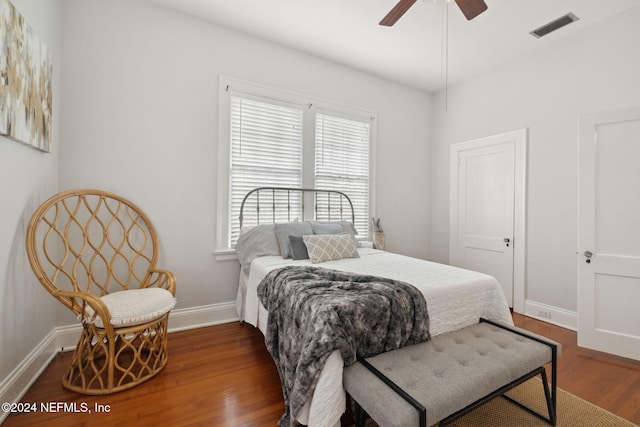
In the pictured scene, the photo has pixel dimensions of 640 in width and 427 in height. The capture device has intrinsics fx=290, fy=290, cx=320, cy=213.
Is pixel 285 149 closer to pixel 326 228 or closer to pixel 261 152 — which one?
pixel 261 152

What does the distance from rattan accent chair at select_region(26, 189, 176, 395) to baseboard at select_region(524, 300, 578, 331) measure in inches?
145

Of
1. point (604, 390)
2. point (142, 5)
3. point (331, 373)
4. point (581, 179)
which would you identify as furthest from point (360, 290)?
point (142, 5)

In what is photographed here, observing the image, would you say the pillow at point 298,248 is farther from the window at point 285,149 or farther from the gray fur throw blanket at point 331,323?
the gray fur throw blanket at point 331,323

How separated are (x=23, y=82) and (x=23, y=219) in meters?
0.84

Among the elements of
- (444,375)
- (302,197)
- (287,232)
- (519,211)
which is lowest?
(444,375)

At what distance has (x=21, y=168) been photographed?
1.79m

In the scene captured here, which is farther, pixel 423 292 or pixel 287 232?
pixel 287 232

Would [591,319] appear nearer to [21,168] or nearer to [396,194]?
[396,194]

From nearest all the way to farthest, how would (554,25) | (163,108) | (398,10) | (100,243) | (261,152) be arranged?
1. (398,10)
2. (100,243)
3. (163,108)
4. (554,25)
5. (261,152)

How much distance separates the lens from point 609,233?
7.92 ft

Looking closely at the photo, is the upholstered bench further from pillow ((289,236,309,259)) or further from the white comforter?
pillow ((289,236,309,259))

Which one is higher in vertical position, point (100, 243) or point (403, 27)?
point (403, 27)

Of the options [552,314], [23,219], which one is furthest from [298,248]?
[552,314]

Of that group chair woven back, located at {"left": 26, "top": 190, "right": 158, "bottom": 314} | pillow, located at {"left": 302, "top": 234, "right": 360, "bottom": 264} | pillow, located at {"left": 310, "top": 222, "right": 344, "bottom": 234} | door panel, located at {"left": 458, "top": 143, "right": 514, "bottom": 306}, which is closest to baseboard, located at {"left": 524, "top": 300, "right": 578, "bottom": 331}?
door panel, located at {"left": 458, "top": 143, "right": 514, "bottom": 306}
